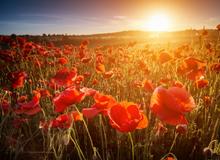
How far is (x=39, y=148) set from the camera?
3.47 m

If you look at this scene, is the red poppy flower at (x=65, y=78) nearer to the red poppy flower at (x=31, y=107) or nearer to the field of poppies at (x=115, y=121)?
the field of poppies at (x=115, y=121)

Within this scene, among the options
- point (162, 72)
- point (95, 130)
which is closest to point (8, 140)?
point (95, 130)

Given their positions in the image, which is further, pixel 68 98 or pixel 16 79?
pixel 16 79

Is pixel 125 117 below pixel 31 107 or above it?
above

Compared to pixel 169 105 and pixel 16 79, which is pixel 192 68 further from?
pixel 16 79

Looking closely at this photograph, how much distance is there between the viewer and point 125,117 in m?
1.67

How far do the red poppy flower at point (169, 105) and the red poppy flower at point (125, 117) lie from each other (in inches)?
3.6

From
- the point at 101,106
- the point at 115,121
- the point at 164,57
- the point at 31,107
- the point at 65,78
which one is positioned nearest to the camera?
the point at 115,121

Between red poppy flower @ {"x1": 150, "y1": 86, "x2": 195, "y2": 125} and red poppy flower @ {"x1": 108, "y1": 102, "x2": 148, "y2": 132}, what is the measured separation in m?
0.09

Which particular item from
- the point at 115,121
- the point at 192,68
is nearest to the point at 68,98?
the point at 115,121

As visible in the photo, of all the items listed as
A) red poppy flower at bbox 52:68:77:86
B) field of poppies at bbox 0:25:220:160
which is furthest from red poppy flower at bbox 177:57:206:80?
red poppy flower at bbox 52:68:77:86

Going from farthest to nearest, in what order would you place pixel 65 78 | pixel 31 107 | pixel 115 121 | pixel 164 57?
pixel 164 57 → pixel 65 78 → pixel 31 107 → pixel 115 121

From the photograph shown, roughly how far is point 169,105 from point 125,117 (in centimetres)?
23

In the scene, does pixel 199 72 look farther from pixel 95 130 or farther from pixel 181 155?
pixel 95 130
